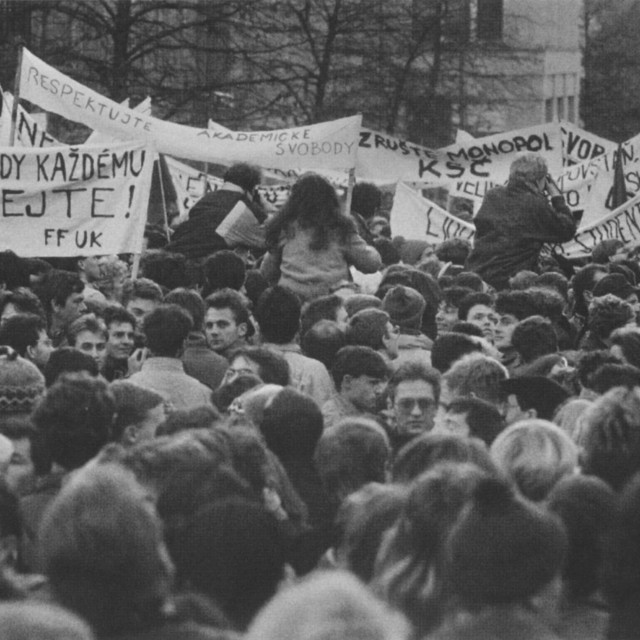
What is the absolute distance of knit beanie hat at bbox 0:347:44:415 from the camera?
681 centimetres

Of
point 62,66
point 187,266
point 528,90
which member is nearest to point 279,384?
point 187,266

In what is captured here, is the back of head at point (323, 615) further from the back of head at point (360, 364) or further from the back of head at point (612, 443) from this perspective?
the back of head at point (360, 364)

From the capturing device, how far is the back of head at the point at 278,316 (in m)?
8.59

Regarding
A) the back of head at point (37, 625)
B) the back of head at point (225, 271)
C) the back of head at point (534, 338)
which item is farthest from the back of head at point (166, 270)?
the back of head at point (37, 625)

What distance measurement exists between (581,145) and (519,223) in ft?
21.8

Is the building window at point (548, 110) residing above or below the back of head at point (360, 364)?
above

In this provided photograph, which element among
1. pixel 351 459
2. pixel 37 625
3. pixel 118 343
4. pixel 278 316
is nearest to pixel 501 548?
pixel 37 625

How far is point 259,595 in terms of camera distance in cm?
406

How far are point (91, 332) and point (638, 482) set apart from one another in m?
5.04

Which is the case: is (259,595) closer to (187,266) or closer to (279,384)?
(279,384)

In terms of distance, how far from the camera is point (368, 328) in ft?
28.4

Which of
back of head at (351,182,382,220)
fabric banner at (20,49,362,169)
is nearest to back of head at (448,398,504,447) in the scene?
fabric banner at (20,49,362,169)

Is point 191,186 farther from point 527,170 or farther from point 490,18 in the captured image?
point 490,18

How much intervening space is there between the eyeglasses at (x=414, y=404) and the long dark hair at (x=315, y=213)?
3.07m
